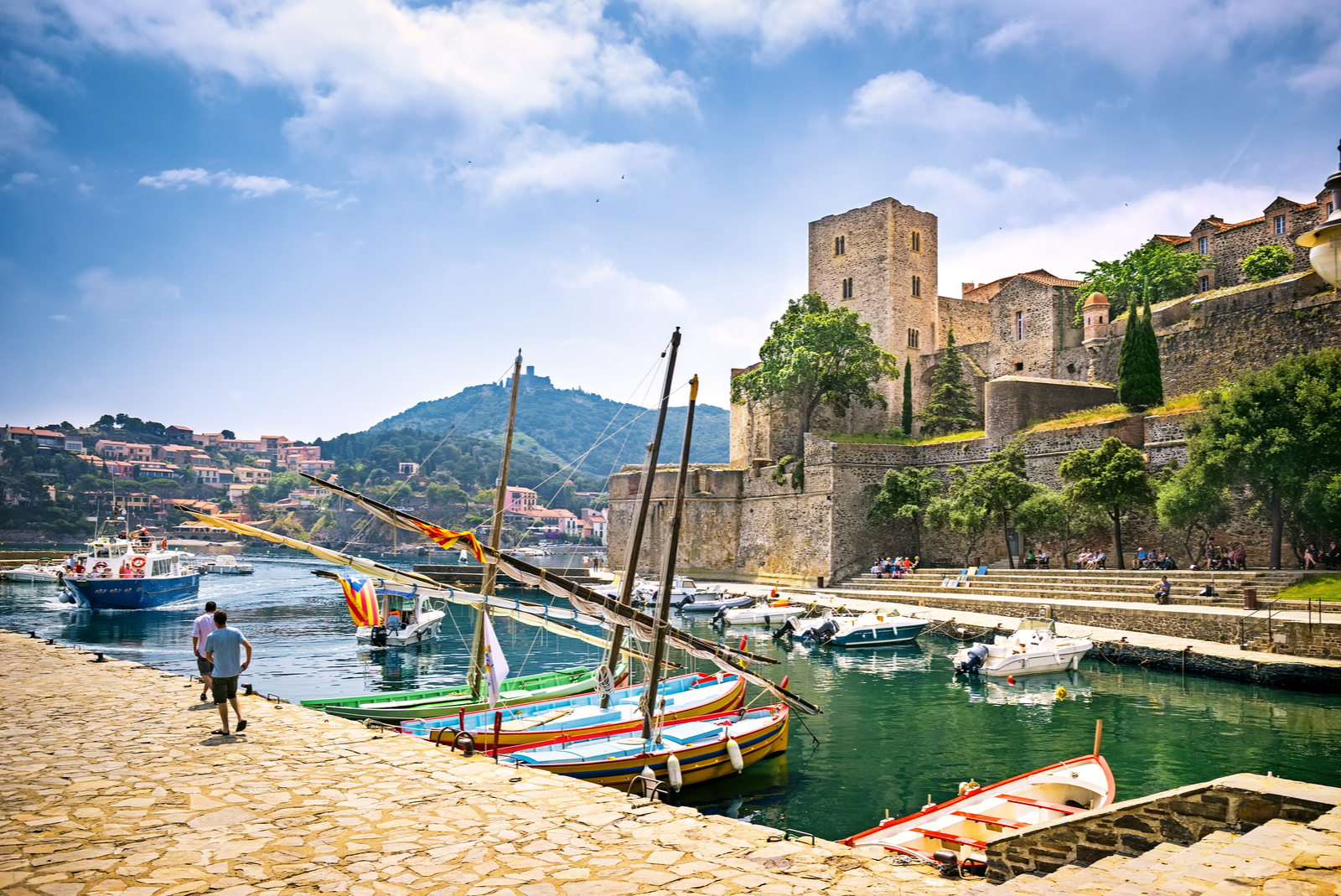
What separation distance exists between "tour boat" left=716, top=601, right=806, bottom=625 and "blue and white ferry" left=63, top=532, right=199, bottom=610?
27.3 metres

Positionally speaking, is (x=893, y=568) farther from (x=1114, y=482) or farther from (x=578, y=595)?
(x=578, y=595)

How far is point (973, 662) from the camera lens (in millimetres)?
22438

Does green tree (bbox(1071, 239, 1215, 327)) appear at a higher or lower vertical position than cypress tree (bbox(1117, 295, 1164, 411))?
higher

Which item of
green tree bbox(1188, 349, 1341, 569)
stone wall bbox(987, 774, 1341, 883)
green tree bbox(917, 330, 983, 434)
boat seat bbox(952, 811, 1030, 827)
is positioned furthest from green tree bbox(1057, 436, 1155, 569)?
stone wall bbox(987, 774, 1341, 883)

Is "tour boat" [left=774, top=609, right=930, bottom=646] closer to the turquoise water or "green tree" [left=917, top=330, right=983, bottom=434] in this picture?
the turquoise water

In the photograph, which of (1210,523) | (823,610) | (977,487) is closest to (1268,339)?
(1210,523)

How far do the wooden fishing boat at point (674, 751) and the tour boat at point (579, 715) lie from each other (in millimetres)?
233

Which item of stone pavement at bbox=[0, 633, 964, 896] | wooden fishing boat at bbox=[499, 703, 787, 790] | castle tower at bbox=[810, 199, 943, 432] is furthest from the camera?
castle tower at bbox=[810, 199, 943, 432]

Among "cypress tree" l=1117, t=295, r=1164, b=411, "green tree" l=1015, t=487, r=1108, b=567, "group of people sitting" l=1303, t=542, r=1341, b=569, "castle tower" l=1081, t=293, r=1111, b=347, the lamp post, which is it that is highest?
"castle tower" l=1081, t=293, r=1111, b=347

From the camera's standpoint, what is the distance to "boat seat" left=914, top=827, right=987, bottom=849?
905cm

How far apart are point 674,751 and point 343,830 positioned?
6.84 meters

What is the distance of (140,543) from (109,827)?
4401cm

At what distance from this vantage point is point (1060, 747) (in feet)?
49.9

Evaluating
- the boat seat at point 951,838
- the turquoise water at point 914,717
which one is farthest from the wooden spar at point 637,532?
the boat seat at point 951,838
